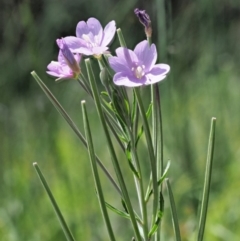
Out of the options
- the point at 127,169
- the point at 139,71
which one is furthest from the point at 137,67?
the point at 127,169

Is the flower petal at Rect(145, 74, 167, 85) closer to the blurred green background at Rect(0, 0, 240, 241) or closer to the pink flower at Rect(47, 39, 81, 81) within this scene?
the pink flower at Rect(47, 39, 81, 81)

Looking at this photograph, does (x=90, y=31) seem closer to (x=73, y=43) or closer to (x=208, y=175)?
(x=73, y=43)

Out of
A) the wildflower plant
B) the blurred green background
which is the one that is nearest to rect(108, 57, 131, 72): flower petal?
the wildflower plant

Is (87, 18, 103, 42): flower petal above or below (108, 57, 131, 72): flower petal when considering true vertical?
above

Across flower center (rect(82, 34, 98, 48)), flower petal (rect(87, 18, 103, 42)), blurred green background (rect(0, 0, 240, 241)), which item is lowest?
blurred green background (rect(0, 0, 240, 241))

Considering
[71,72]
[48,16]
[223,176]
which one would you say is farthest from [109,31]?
[48,16]

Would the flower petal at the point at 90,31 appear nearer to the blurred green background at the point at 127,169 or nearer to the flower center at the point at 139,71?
the flower center at the point at 139,71

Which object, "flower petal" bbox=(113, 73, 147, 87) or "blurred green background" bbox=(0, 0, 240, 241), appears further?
"blurred green background" bbox=(0, 0, 240, 241)

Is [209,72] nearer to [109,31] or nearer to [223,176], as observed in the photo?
Result: [223,176]
